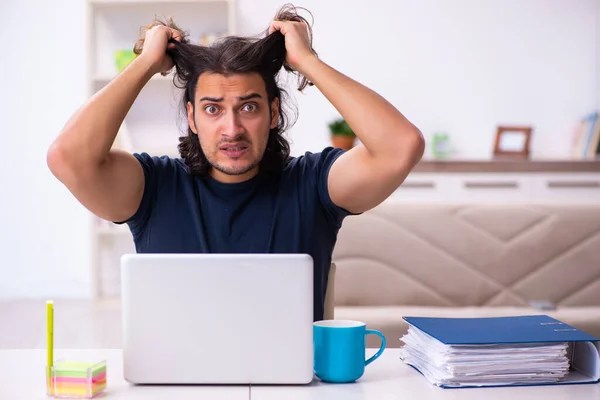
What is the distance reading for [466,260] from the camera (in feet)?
9.29

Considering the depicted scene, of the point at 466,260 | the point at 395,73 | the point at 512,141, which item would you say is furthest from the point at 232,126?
the point at 512,141

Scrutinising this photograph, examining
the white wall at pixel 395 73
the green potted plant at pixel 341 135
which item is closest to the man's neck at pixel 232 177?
the green potted plant at pixel 341 135

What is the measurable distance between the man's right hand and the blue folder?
77 cm

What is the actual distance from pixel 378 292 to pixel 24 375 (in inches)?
66.6

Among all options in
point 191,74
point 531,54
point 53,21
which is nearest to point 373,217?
point 191,74

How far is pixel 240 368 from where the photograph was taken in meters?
1.17

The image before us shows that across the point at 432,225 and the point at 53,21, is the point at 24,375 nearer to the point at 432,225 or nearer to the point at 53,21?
Result: the point at 432,225

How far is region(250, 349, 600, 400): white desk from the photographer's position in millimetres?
1149

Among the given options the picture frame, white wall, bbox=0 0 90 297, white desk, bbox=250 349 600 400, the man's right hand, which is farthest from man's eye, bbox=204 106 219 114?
white wall, bbox=0 0 90 297

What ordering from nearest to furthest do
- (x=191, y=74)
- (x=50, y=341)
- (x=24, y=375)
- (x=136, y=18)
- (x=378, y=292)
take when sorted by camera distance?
(x=50, y=341), (x=24, y=375), (x=191, y=74), (x=378, y=292), (x=136, y=18)

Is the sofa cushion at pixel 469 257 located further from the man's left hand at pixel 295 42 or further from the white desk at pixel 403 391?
the white desk at pixel 403 391

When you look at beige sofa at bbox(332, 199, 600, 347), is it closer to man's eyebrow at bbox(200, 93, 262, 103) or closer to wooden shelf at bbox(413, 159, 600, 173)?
man's eyebrow at bbox(200, 93, 262, 103)

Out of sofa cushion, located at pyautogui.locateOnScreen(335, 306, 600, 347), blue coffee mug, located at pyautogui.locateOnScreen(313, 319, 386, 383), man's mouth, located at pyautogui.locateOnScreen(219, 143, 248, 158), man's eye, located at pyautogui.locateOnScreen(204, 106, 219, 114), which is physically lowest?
sofa cushion, located at pyautogui.locateOnScreen(335, 306, 600, 347)

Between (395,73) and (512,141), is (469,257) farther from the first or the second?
(395,73)
